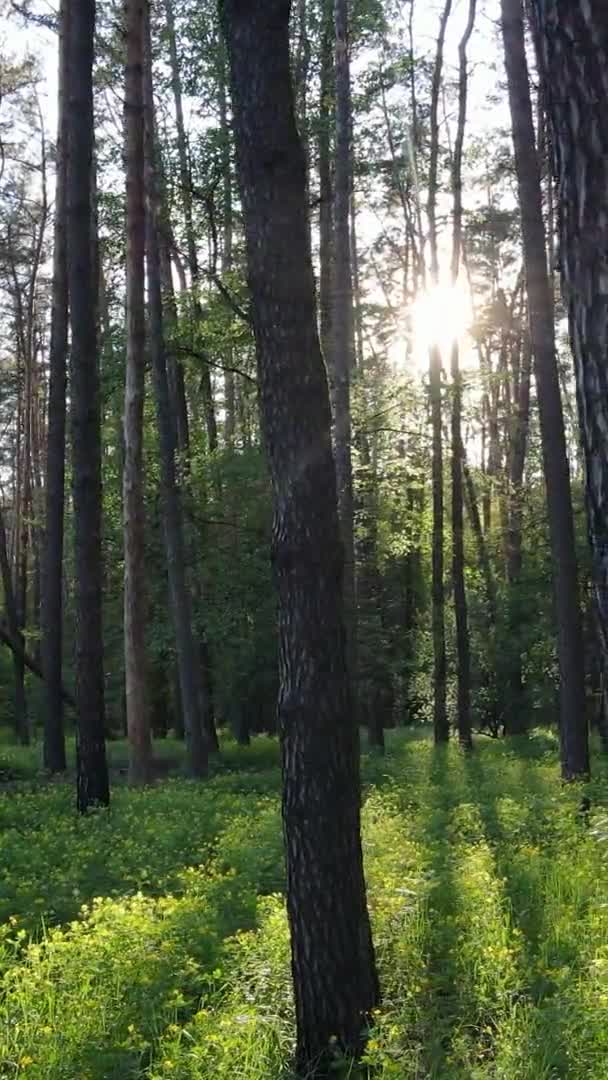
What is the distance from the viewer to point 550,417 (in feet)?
39.9

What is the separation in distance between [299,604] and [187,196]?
45.8ft

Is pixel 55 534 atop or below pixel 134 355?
below

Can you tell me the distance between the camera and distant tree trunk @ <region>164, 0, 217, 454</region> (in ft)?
53.3

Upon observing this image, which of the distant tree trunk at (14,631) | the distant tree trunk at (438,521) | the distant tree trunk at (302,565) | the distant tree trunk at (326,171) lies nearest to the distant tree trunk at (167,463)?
the distant tree trunk at (326,171)

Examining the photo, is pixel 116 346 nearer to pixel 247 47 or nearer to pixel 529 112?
pixel 529 112

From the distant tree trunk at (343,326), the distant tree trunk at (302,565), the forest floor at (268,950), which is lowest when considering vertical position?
the forest floor at (268,950)

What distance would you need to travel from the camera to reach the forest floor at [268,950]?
13.0ft

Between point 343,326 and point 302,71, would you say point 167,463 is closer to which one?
point 343,326

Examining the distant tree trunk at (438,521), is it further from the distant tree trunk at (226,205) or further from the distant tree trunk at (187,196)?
the distant tree trunk at (187,196)

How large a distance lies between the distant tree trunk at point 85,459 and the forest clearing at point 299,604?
4cm

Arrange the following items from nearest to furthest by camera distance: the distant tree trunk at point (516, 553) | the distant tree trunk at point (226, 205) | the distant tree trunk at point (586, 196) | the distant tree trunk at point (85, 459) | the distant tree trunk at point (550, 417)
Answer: the distant tree trunk at point (586, 196), the distant tree trunk at point (85, 459), the distant tree trunk at point (550, 417), the distant tree trunk at point (226, 205), the distant tree trunk at point (516, 553)

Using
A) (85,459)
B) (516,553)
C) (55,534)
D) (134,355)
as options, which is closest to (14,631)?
(55,534)

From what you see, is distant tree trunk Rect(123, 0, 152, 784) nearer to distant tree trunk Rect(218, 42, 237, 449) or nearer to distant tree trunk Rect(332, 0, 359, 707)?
distant tree trunk Rect(218, 42, 237, 449)

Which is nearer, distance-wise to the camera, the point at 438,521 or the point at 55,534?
the point at 55,534
